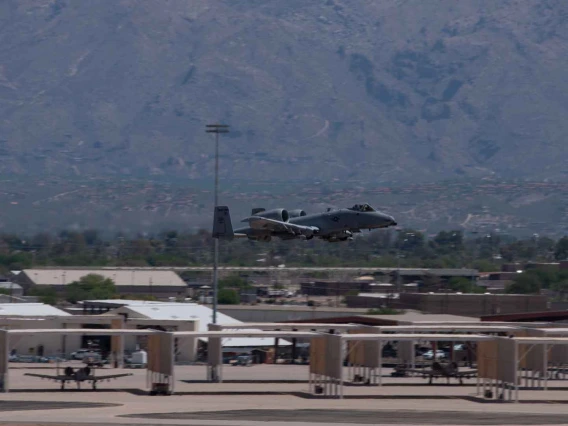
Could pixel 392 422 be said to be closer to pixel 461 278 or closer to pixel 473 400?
pixel 473 400

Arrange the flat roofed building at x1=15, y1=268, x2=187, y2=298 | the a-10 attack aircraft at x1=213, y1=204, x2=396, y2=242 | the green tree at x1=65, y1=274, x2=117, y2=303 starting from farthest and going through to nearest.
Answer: the flat roofed building at x1=15, y1=268, x2=187, y2=298, the green tree at x1=65, y1=274, x2=117, y2=303, the a-10 attack aircraft at x1=213, y1=204, x2=396, y2=242

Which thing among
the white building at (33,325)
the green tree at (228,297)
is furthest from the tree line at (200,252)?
the white building at (33,325)

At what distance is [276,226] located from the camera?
6788 cm

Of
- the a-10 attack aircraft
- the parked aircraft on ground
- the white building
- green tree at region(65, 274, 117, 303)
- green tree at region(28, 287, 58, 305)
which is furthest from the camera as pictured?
green tree at region(65, 274, 117, 303)

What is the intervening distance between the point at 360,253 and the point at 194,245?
2531 centimetres

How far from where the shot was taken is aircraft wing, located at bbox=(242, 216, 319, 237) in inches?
2667

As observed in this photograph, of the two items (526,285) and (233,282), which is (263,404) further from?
(233,282)

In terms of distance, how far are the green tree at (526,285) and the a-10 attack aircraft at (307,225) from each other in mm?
65970

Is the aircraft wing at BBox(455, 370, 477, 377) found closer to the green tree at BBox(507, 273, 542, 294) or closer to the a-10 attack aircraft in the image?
the a-10 attack aircraft

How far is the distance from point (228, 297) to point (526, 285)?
29.6 metres

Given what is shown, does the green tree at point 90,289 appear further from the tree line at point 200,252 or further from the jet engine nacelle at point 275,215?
the jet engine nacelle at point 275,215

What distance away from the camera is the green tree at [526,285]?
135 metres

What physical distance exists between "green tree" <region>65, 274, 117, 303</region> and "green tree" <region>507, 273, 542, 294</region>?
3789cm

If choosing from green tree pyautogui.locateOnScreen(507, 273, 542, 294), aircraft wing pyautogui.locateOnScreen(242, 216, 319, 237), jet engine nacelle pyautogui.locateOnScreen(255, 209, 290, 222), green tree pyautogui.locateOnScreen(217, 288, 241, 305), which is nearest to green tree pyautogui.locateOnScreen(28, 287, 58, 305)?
green tree pyautogui.locateOnScreen(217, 288, 241, 305)
